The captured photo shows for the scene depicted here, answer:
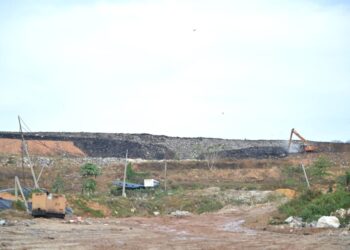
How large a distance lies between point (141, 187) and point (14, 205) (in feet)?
58.4

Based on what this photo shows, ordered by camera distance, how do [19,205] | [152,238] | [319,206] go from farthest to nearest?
[19,205], [319,206], [152,238]

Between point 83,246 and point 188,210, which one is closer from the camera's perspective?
point 83,246

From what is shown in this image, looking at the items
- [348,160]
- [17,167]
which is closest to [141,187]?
[17,167]

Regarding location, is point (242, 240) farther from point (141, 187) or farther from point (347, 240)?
point (141, 187)

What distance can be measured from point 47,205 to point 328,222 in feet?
35.5

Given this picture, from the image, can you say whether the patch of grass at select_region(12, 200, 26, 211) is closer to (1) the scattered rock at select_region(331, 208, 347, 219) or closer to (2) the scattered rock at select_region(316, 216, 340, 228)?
(2) the scattered rock at select_region(316, 216, 340, 228)

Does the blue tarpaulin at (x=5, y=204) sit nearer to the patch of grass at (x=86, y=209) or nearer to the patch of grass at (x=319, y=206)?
the patch of grass at (x=86, y=209)

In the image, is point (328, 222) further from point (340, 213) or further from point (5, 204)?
point (5, 204)

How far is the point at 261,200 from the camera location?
124 feet

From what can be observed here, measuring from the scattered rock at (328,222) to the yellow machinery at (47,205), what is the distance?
10.3 m

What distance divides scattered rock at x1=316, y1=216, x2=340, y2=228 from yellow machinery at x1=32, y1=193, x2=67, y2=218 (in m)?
10.3

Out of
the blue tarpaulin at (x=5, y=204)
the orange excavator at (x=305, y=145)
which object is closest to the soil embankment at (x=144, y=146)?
the orange excavator at (x=305, y=145)

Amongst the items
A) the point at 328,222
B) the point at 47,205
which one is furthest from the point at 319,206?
the point at 47,205

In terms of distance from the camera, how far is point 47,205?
912 inches
